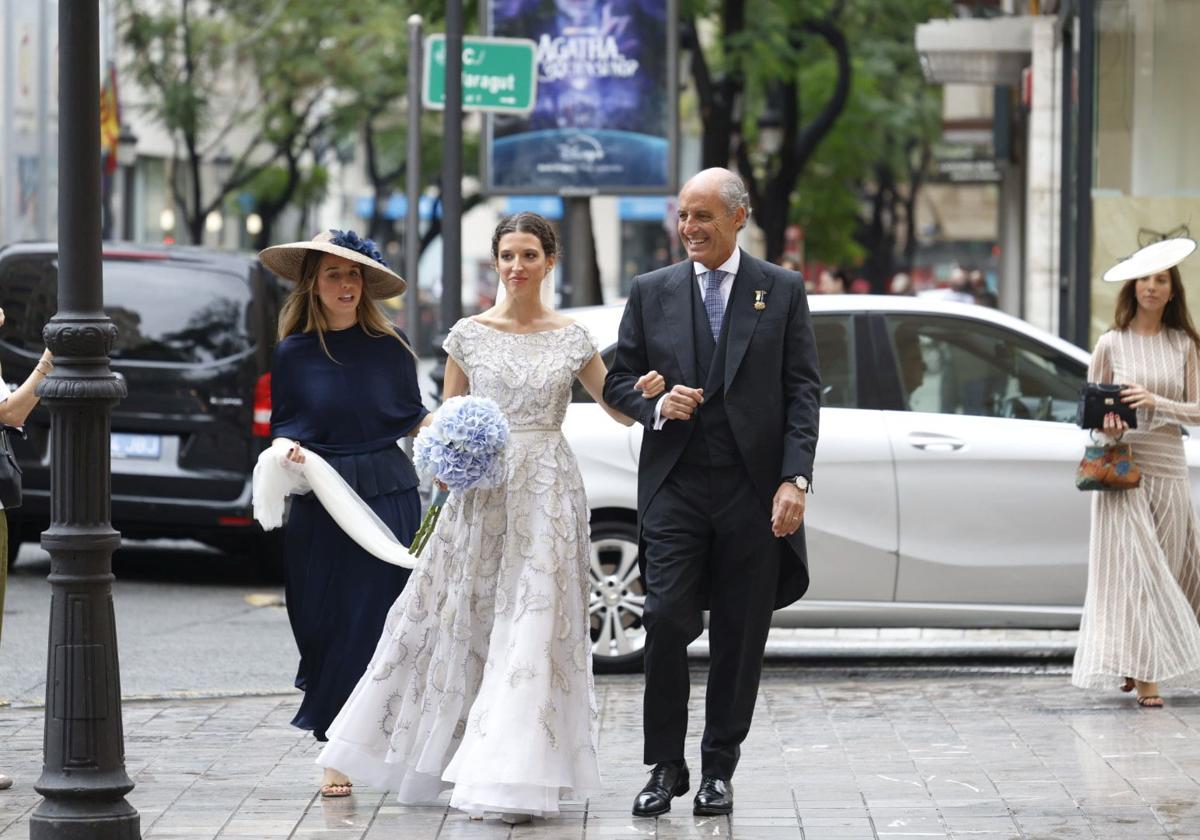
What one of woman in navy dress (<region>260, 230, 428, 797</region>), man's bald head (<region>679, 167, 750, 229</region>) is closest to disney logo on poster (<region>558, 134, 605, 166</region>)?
woman in navy dress (<region>260, 230, 428, 797</region>)

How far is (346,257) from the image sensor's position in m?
7.37

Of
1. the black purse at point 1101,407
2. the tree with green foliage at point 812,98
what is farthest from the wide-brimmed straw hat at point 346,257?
the tree with green foliage at point 812,98

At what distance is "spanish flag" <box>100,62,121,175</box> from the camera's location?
3003 cm

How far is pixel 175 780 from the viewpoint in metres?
7.38

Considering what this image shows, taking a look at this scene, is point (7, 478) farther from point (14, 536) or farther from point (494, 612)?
point (14, 536)

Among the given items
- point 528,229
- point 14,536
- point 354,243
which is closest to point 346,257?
point 354,243

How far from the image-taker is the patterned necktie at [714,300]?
687 cm

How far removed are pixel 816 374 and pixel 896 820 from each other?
136cm

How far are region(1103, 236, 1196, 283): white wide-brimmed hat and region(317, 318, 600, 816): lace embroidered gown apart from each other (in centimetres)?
304

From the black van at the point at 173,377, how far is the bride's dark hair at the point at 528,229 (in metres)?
6.11

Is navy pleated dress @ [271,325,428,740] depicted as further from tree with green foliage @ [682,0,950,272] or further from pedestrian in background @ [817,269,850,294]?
pedestrian in background @ [817,269,850,294]

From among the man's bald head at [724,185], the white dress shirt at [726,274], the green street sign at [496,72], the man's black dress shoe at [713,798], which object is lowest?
the man's black dress shoe at [713,798]

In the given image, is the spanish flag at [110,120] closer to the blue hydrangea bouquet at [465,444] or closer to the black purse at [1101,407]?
the black purse at [1101,407]

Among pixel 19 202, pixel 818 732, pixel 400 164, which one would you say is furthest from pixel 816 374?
pixel 400 164
